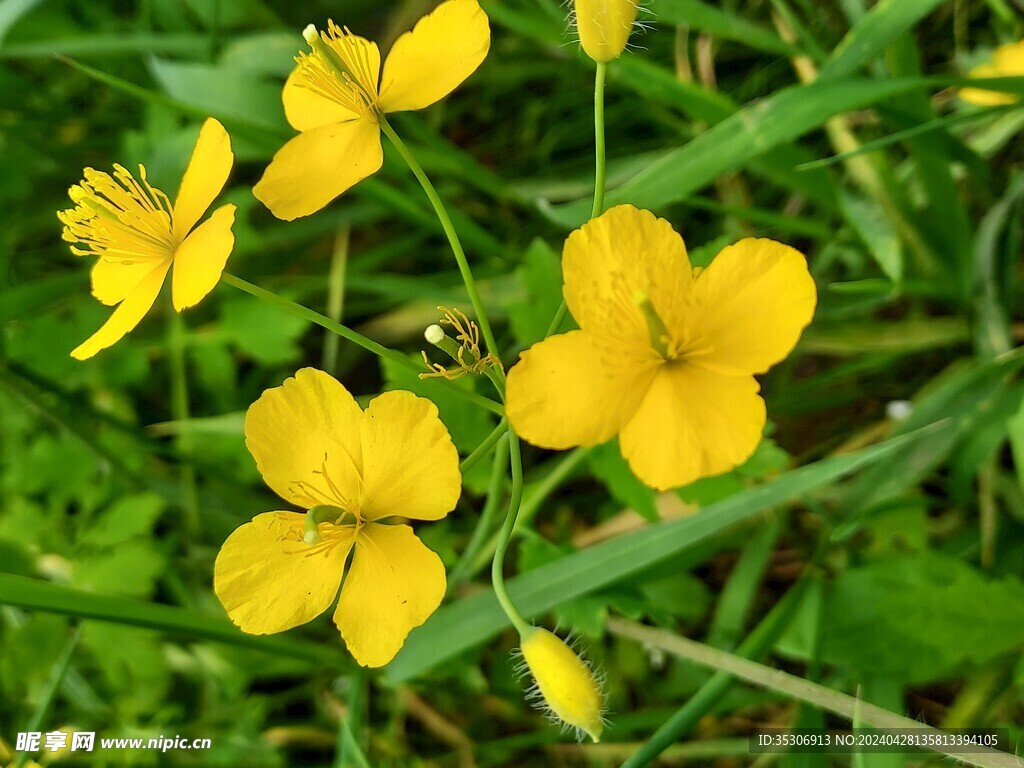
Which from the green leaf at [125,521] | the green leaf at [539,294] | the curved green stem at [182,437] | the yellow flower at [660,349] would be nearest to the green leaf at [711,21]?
the green leaf at [539,294]

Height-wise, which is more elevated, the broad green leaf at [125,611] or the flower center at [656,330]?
the flower center at [656,330]

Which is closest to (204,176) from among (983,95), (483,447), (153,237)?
(153,237)

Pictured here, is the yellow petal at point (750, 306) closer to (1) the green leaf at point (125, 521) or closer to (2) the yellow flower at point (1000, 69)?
(2) the yellow flower at point (1000, 69)

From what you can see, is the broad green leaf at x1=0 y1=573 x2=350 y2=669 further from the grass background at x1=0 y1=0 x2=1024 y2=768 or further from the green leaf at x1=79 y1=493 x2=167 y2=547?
the green leaf at x1=79 y1=493 x2=167 y2=547

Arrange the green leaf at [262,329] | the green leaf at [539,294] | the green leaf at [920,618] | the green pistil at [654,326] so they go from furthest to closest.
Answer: the green leaf at [262,329] < the green leaf at [539,294] < the green leaf at [920,618] < the green pistil at [654,326]

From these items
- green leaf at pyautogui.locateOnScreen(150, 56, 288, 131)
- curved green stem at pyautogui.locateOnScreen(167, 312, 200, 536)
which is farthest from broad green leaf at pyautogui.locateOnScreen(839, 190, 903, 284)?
curved green stem at pyautogui.locateOnScreen(167, 312, 200, 536)

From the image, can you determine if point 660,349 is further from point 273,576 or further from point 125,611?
point 125,611
